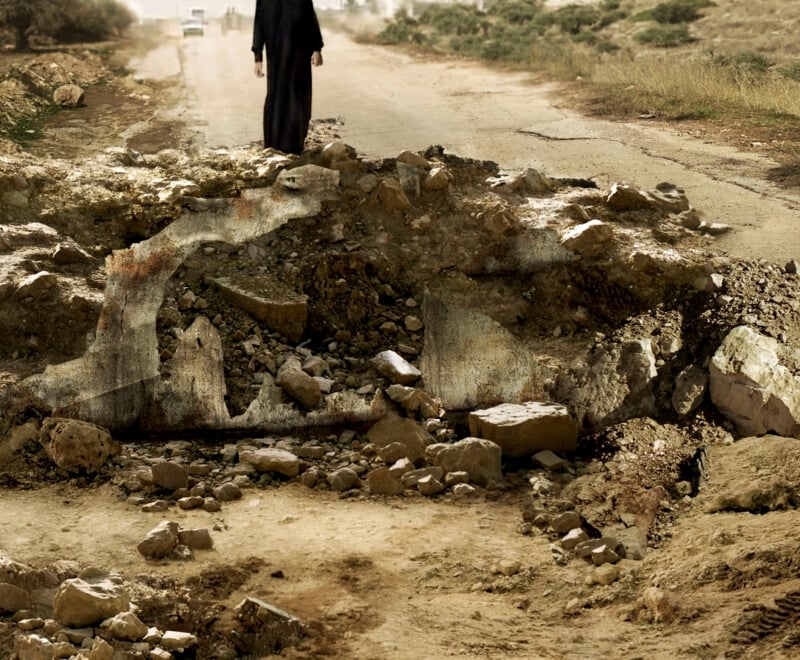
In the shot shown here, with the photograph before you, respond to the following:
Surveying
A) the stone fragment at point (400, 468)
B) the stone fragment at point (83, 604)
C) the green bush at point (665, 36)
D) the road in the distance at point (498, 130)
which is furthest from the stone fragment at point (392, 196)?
the green bush at point (665, 36)

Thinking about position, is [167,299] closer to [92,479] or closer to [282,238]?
[282,238]

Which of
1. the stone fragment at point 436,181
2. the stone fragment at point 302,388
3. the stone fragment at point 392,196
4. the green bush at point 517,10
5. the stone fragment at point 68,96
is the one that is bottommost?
the stone fragment at point 302,388

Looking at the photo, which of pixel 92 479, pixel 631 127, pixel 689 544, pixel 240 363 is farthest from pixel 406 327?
pixel 631 127

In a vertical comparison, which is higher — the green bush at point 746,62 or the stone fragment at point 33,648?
the green bush at point 746,62

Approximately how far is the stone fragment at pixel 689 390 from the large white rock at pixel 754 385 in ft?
0.16

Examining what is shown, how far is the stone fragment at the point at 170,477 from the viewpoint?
4.46 meters

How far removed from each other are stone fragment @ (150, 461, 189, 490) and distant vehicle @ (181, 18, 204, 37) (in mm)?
8606

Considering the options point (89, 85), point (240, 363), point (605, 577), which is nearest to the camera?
point (605, 577)

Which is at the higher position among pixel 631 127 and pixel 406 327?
pixel 631 127

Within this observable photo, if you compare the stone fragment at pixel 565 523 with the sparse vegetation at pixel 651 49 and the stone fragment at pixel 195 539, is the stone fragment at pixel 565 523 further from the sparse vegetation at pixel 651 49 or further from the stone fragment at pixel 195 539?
the sparse vegetation at pixel 651 49

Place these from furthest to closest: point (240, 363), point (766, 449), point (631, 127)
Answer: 1. point (631, 127)
2. point (240, 363)
3. point (766, 449)

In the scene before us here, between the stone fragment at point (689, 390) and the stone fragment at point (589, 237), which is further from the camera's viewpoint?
the stone fragment at point (589, 237)

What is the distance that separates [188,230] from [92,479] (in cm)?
188

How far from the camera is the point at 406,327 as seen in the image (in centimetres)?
557
